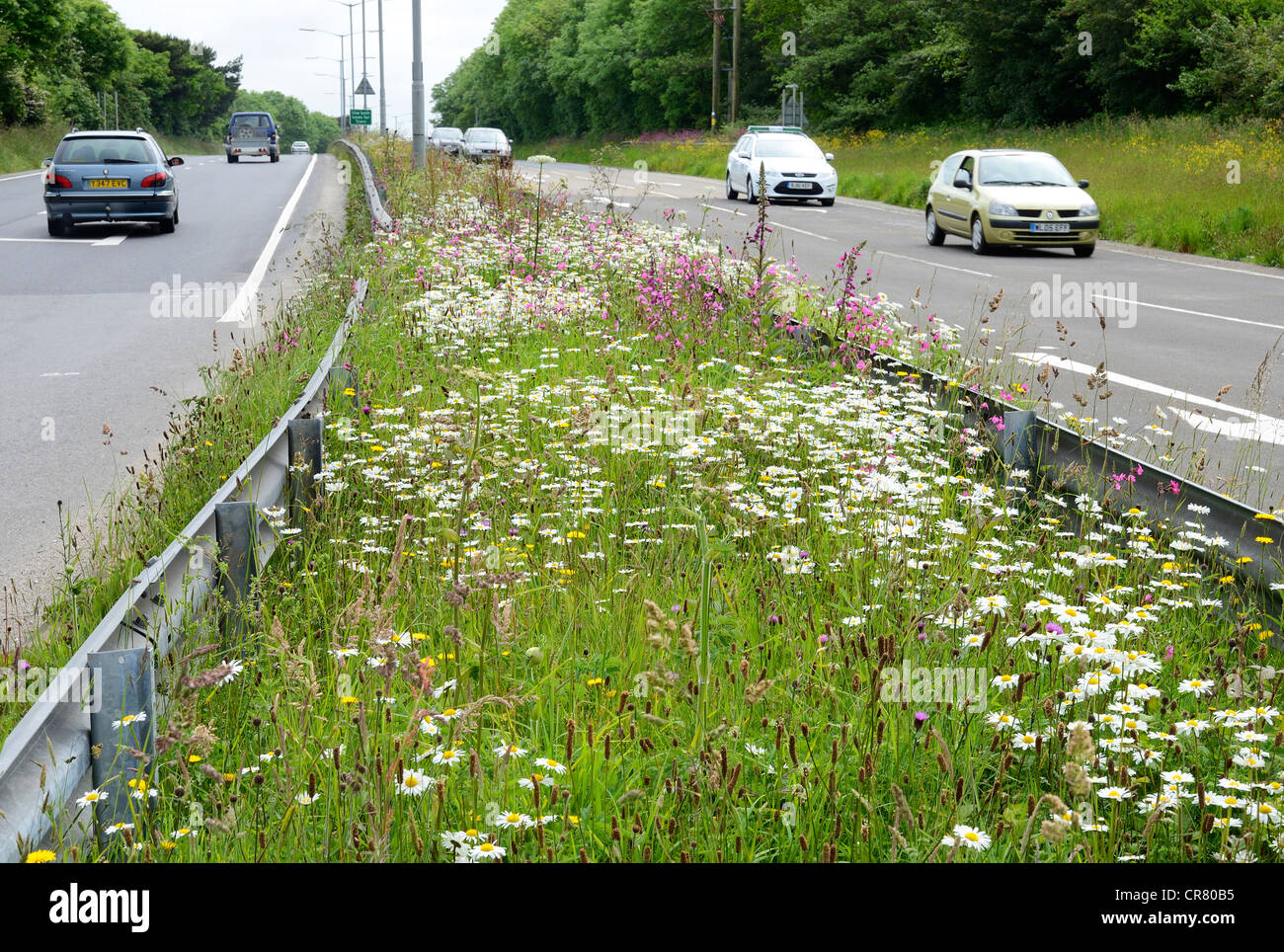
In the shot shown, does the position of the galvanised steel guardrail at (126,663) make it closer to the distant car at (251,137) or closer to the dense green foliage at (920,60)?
the dense green foliage at (920,60)

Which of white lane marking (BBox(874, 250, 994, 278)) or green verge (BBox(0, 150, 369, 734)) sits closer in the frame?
green verge (BBox(0, 150, 369, 734))

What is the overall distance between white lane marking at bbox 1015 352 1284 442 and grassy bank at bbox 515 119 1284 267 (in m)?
7.39

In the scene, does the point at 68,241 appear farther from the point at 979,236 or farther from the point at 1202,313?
the point at 1202,313

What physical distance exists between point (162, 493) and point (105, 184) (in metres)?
16.8

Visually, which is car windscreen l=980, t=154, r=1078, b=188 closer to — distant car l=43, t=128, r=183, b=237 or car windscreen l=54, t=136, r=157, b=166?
distant car l=43, t=128, r=183, b=237

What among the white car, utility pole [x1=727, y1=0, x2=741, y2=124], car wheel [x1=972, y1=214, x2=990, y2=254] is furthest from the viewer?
utility pole [x1=727, y1=0, x2=741, y2=124]

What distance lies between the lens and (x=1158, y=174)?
26.7 m

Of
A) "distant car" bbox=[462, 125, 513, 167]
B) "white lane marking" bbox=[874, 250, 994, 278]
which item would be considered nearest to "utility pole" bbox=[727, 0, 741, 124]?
"distant car" bbox=[462, 125, 513, 167]

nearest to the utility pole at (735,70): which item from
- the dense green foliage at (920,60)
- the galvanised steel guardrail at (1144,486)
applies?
the dense green foliage at (920,60)

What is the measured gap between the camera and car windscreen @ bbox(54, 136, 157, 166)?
2048 centimetres

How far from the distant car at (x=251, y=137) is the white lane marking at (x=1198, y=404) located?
167 ft

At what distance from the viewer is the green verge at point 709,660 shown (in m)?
2.73

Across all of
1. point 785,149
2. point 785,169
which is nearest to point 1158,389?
point 785,169
